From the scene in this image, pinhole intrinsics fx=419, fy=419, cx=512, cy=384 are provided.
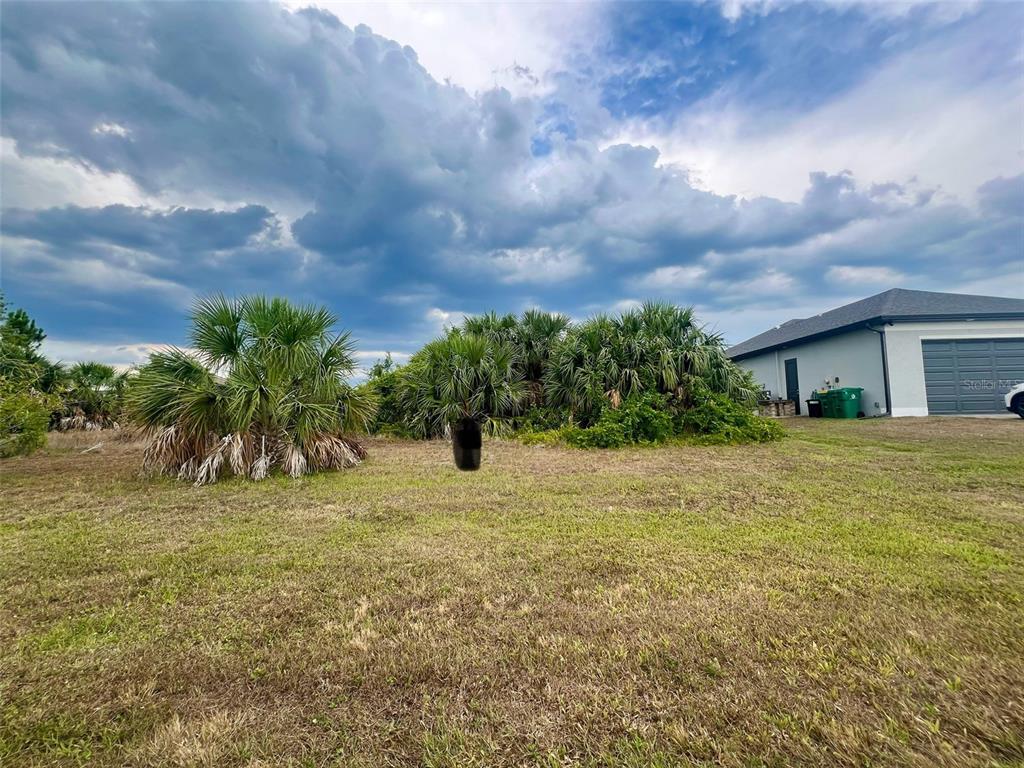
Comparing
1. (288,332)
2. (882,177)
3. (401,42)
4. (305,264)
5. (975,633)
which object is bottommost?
(975,633)

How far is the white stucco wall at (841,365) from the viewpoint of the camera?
1384 cm

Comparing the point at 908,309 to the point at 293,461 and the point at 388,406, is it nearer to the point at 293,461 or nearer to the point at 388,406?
the point at 388,406

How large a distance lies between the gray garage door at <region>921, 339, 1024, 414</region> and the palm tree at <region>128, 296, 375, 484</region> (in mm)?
17435

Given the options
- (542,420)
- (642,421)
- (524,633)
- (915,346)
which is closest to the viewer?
(524,633)

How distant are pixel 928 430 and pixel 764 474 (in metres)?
7.24

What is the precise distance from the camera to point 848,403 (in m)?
14.0

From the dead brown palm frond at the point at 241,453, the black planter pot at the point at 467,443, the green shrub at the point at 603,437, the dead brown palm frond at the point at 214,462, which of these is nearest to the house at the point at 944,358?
the green shrub at the point at 603,437

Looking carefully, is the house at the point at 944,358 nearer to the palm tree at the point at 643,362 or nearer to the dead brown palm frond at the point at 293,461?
the palm tree at the point at 643,362

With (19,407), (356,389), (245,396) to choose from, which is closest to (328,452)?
(356,389)

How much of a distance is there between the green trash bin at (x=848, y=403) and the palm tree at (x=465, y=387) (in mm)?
11072

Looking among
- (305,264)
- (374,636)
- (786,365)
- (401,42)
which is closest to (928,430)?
(786,365)

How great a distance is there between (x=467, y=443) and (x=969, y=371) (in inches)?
666

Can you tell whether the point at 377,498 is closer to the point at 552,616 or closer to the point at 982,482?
the point at 552,616

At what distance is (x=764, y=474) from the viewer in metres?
5.66
